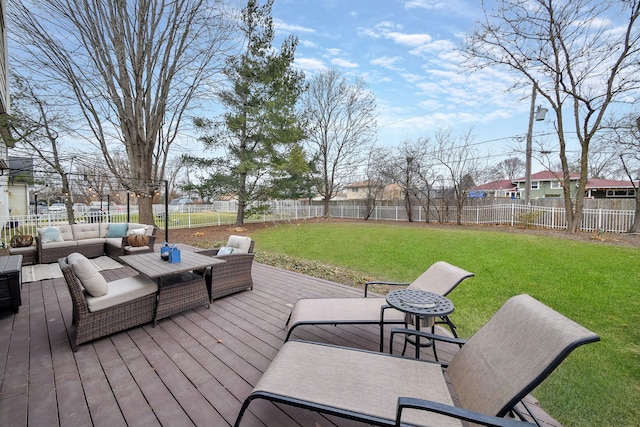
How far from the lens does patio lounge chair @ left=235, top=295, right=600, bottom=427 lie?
47.1 inches

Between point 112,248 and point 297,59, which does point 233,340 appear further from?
point 297,59

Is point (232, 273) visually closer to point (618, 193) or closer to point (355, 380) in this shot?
point (355, 380)

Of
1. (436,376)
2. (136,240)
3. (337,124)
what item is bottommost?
(436,376)

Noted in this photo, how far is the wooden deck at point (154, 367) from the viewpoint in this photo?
1.73 meters

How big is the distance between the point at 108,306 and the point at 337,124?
655 inches

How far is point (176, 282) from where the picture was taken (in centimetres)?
336

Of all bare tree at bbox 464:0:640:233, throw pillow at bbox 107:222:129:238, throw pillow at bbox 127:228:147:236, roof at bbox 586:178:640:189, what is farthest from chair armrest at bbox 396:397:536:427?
roof at bbox 586:178:640:189

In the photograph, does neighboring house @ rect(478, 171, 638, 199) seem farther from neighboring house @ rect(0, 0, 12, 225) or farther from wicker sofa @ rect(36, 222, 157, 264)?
neighboring house @ rect(0, 0, 12, 225)

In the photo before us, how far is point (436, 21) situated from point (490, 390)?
9545 mm

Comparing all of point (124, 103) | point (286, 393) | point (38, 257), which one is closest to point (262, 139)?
point (124, 103)

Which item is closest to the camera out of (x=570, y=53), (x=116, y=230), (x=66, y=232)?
(x=66, y=232)

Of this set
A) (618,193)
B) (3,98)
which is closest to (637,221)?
(3,98)

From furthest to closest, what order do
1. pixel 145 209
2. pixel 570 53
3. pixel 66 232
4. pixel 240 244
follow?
pixel 145 209 < pixel 570 53 < pixel 66 232 < pixel 240 244

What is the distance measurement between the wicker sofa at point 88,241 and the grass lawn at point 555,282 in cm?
354
